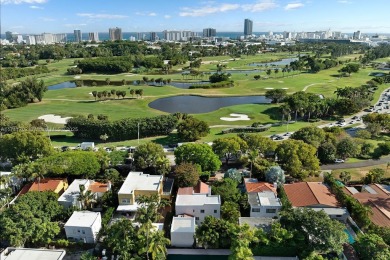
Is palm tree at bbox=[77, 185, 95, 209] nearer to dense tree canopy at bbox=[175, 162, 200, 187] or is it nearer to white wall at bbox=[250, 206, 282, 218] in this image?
dense tree canopy at bbox=[175, 162, 200, 187]

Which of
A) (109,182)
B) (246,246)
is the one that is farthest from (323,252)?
(109,182)

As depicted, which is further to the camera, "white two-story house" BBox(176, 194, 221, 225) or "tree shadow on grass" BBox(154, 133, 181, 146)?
"tree shadow on grass" BBox(154, 133, 181, 146)

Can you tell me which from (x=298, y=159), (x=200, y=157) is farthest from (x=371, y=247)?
(x=200, y=157)

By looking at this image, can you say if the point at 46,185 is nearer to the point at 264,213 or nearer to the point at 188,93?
the point at 264,213

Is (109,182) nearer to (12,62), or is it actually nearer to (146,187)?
(146,187)

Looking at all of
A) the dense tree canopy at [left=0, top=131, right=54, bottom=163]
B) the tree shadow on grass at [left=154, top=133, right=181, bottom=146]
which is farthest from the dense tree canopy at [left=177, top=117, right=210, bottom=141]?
the dense tree canopy at [left=0, top=131, right=54, bottom=163]

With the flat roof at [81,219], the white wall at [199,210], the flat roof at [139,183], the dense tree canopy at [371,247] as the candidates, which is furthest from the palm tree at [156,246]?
the dense tree canopy at [371,247]

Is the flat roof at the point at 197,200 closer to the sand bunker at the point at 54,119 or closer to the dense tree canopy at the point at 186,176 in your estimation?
the dense tree canopy at the point at 186,176
